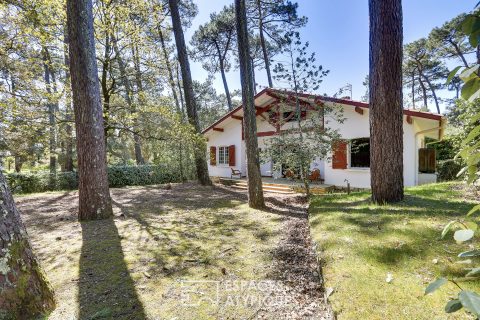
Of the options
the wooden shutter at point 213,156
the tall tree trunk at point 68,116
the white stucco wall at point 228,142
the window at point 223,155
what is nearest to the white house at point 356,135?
the white stucco wall at point 228,142

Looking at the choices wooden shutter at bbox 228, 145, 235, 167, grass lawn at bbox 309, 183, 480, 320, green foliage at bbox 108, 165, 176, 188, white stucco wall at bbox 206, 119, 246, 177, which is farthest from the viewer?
wooden shutter at bbox 228, 145, 235, 167

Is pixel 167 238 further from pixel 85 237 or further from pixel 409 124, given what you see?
pixel 409 124

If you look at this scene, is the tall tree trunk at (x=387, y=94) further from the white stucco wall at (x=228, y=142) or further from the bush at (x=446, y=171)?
the white stucco wall at (x=228, y=142)

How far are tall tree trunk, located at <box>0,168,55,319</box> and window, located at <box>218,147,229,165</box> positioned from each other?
13869mm

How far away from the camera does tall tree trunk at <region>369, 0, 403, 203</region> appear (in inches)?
199

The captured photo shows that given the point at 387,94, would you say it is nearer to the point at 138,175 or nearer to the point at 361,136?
the point at 361,136

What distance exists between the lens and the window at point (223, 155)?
1606cm

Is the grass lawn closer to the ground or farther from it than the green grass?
farther from it

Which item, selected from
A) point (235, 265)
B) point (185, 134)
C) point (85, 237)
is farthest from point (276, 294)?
point (185, 134)

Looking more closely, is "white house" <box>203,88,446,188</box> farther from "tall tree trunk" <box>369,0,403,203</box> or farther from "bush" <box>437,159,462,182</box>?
"tall tree trunk" <box>369,0,403,203</box>

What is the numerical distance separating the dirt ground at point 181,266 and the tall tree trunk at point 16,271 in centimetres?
31

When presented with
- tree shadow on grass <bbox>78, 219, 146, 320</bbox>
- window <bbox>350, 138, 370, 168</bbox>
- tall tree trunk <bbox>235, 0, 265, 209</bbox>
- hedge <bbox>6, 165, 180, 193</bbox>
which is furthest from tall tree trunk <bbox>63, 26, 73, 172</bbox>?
window <bbox>350, 138, 370, 168</bbox>

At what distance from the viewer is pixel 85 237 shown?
469 centimetres
